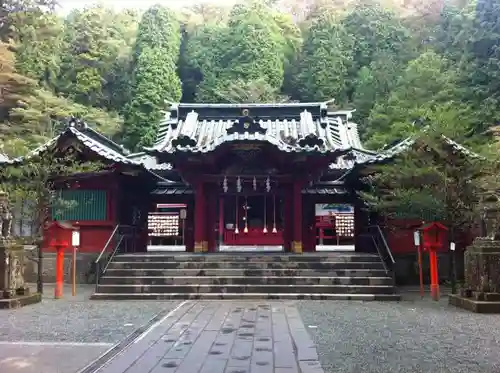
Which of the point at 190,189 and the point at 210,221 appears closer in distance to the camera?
the point at 210,221

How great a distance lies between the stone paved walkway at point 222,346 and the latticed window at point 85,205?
7810mm

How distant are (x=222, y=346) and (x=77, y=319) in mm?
3951

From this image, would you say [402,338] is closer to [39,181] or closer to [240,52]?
[39,181]

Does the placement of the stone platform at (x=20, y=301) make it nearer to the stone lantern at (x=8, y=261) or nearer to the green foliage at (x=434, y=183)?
the stone lantern at (x=8, y=261)

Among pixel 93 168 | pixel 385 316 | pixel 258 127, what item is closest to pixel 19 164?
pixel 93 168

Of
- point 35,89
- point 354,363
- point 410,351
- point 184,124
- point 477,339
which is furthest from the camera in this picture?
point 35,89

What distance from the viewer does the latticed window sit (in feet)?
54.8

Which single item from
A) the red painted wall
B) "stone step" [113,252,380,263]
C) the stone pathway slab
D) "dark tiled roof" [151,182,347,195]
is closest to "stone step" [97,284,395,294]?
"stone step" [113,252,380,263]

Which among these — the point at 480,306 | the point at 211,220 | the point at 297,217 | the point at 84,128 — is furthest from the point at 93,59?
the point at 480,306

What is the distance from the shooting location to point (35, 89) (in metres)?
29.5

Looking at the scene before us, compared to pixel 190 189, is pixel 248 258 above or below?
below

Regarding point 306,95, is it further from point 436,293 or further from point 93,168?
point 436,293

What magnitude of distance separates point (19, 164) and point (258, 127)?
7.76 metres

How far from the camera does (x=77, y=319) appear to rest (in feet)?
30.7
